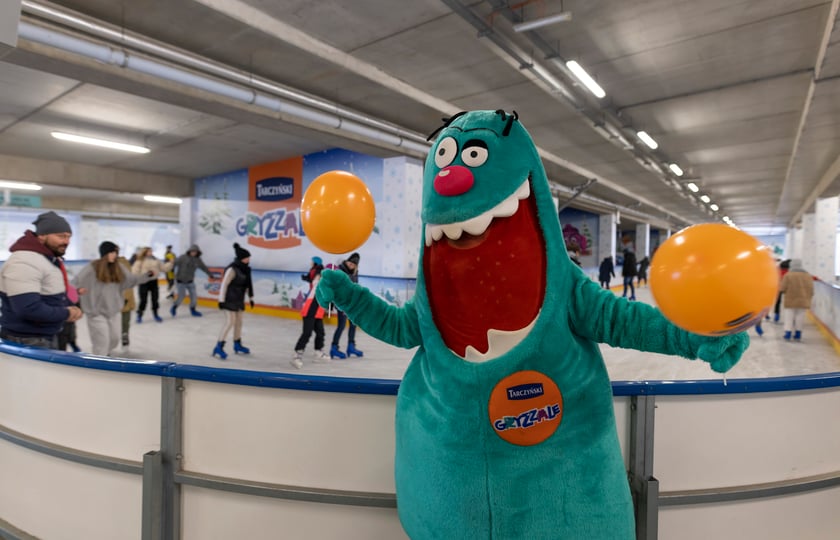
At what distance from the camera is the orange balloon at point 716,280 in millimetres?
792

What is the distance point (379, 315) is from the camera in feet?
4.72

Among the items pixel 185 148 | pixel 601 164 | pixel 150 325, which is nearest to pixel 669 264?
pixel 150 325

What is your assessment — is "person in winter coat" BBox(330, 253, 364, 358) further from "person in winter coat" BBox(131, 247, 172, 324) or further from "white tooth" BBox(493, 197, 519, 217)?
"white tooth" BBox(493, 197, 519, 217)

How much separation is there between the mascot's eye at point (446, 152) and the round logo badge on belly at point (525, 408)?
560 mm

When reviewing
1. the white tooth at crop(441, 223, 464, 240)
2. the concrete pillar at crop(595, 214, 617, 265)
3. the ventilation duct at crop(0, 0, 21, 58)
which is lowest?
the white tooth at crop(441, 223, 464, 240)

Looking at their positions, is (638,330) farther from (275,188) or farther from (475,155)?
(275,188)

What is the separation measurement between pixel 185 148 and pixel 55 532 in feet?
29.5

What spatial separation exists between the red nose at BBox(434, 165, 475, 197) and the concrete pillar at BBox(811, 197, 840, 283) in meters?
15.8

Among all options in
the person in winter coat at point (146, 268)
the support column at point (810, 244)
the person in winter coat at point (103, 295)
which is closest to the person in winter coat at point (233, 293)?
the person in winter coat at point (103, 295)

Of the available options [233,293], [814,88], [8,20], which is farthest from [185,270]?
[814,88]

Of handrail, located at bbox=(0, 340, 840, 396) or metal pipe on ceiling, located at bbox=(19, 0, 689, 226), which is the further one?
metal pipe on ceiling, located at bbox=(19, 0, 689, 226)

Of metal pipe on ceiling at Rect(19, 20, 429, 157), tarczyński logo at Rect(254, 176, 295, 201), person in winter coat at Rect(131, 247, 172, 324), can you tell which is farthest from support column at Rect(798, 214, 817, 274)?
person in winter coat at Rect(131, 247, 172, 324)

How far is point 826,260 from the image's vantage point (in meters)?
12.8

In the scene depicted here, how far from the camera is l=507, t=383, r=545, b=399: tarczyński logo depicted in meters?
1.12
